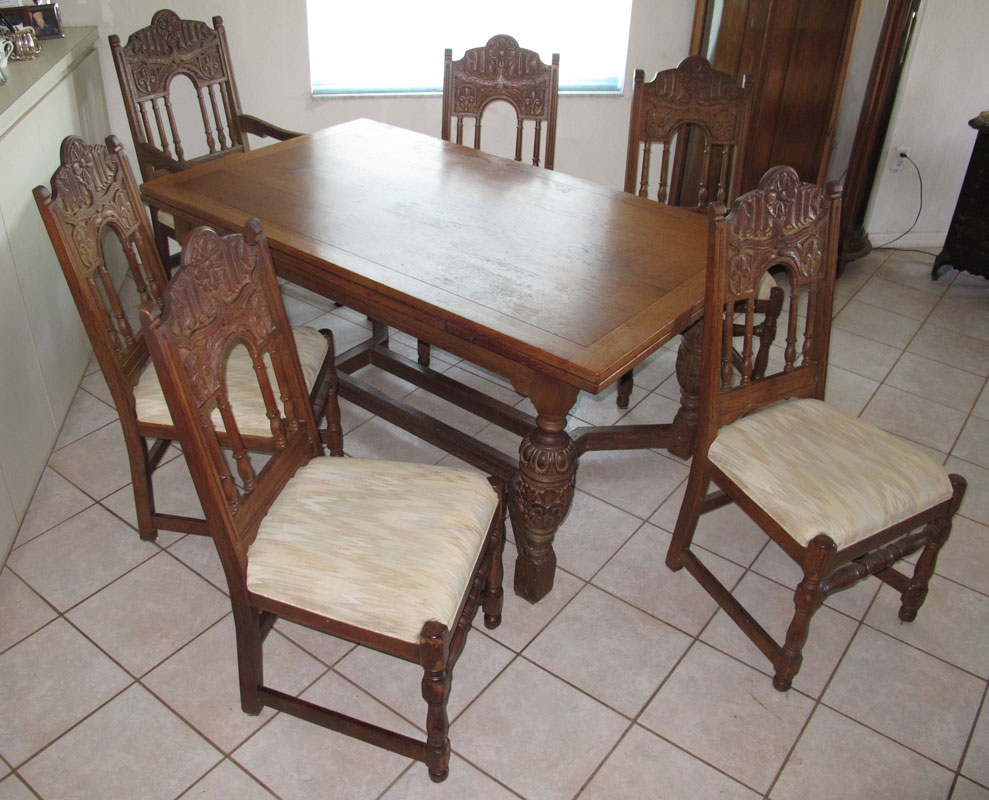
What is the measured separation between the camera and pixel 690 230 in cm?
235

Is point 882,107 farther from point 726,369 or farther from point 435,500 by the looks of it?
point 435,500

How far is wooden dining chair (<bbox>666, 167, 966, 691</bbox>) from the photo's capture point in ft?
6.02

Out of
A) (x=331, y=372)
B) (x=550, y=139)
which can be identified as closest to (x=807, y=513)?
(x=331, y=372)

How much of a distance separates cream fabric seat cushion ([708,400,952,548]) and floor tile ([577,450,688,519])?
1.78 ft

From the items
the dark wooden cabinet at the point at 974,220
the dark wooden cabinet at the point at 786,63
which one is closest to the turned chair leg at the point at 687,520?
the dark wooden cabinet at the point at 786,63

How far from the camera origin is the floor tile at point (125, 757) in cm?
173

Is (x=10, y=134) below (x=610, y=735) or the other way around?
the other way around

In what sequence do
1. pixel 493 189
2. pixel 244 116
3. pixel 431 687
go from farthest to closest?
pixel 244 116 < pixel 493 189 < pixel 431 687

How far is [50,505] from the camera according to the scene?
96.3 inches

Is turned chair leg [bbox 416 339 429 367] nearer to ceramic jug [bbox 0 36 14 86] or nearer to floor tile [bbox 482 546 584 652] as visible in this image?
floor tile [bbox 482 546 584 652]

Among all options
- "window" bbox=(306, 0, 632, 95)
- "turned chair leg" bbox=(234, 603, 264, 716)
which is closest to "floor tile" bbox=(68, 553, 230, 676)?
"turned chair leg" bbox=(234, 603, 264, 716)

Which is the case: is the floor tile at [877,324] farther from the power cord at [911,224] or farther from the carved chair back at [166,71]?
the carved chair back at [166,71]

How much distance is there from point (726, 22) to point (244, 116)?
207 cm

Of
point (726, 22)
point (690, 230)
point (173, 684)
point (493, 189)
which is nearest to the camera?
point (173, 684)
